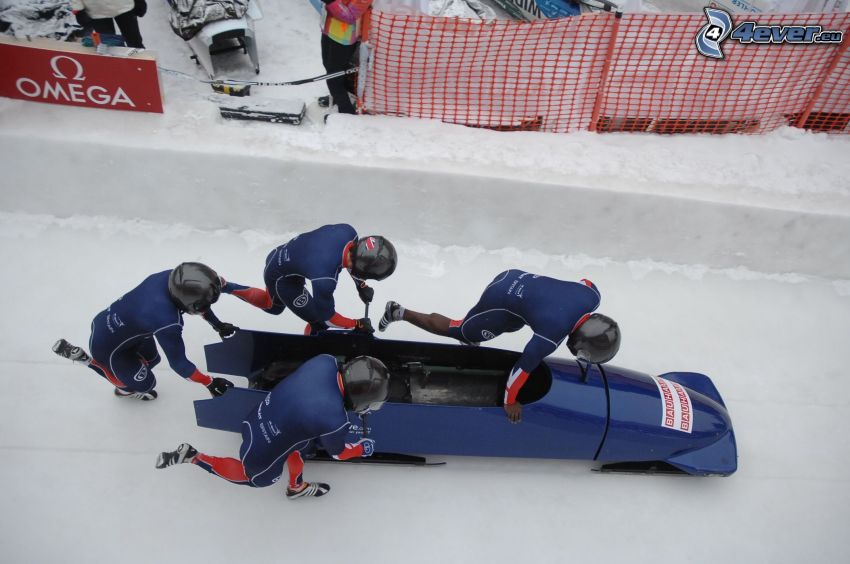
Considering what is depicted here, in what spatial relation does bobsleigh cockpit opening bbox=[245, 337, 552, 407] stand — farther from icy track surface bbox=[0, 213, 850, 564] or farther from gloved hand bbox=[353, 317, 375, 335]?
icy track surface bbox=[0, 213, 850, 564]

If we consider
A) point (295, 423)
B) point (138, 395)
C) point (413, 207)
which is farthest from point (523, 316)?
point (138, 395)

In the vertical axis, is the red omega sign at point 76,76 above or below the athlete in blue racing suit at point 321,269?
above

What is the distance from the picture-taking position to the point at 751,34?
14.2 ft

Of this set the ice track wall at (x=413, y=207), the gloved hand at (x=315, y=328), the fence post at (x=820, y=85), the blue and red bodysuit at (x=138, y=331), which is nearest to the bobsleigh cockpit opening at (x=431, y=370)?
the gloved hand at (x=315, y=328)

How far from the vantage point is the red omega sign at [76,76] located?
3.76 m

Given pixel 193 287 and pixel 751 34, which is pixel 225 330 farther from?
pixel 751 34

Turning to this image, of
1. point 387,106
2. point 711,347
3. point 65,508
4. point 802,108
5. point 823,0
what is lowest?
point 65,508

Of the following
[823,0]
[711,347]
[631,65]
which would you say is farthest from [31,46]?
[823,0]

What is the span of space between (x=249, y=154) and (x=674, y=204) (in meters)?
2.77

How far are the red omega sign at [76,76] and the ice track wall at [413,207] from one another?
1.12ft

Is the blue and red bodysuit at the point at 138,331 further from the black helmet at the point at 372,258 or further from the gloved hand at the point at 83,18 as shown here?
the gloved hand at the point at 83,18

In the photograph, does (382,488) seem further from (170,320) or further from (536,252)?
(536,252)

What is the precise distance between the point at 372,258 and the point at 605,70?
2365mm

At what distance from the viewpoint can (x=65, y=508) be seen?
9.25 feet
